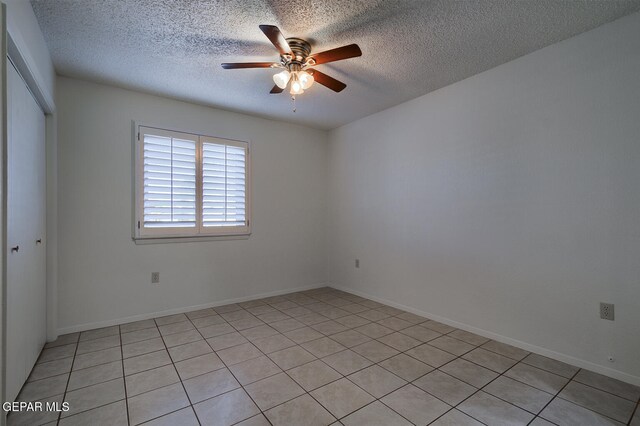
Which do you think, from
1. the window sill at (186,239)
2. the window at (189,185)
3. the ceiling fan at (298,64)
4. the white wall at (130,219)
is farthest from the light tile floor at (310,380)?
the ceiling fan at (298,64)

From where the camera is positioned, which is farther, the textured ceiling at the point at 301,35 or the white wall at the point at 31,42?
the textured ceiling at the point at 301,35

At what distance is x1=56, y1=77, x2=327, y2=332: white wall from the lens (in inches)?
119

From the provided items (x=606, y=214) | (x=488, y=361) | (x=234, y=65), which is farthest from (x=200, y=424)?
(x=606, y=214)

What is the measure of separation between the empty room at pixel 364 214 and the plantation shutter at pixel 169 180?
2 centimetres

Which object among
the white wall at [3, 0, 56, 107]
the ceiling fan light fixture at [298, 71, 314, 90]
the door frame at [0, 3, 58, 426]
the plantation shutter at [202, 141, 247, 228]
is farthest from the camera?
the plantation shutter at [202, 141, 247, 228]

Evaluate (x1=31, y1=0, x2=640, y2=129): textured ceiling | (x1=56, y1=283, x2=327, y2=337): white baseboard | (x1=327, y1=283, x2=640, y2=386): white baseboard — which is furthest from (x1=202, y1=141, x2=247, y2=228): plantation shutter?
Result: (x1=327, y1=283, x2=640, y2=386): white baseboard

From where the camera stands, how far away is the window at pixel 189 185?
336cm

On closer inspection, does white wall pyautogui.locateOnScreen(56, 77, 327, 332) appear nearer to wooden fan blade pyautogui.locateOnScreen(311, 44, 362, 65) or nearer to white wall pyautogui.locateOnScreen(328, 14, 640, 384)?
white wall pyautogui.locateOnScreen(328, 14, 640, 384)

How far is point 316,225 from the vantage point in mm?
4867

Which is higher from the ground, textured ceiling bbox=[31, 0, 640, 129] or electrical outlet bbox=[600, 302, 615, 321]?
textured ceiling bbox=[31, 0, 640, 129]

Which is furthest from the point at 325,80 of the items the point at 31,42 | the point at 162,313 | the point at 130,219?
the point at 162,313

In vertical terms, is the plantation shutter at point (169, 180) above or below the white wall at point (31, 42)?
below

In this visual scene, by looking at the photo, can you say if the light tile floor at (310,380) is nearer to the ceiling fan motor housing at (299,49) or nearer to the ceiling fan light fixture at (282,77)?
the ceiling fan light fixture at (282,77)

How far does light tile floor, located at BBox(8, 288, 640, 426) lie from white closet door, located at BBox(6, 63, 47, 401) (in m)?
0.26
